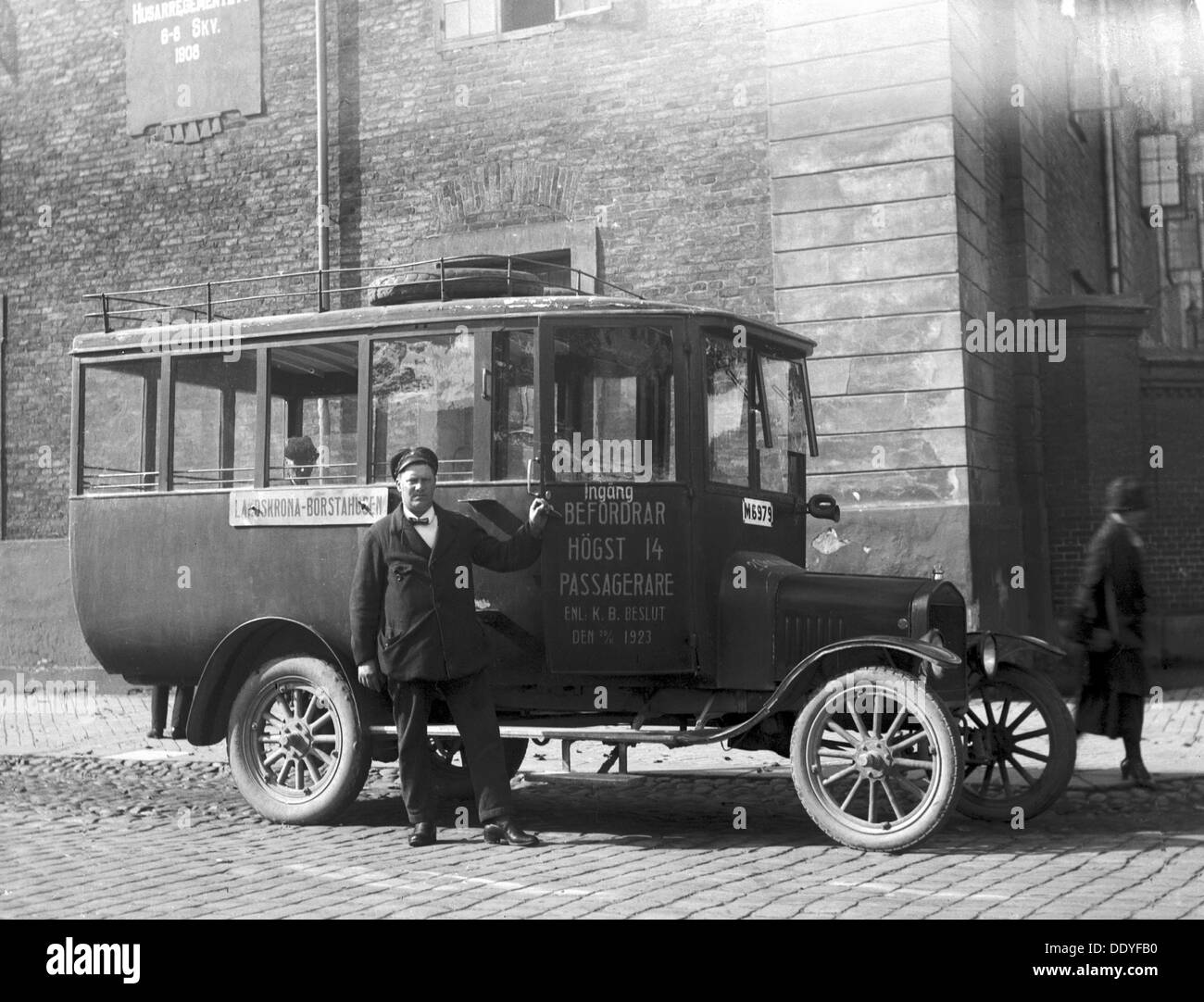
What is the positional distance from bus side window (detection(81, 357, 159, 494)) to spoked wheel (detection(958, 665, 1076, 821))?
4.50 meters

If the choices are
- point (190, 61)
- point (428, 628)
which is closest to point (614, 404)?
point (428, 628)

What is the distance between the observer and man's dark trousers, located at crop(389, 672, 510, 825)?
705cm

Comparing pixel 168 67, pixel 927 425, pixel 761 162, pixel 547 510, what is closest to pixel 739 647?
pixel 547 510

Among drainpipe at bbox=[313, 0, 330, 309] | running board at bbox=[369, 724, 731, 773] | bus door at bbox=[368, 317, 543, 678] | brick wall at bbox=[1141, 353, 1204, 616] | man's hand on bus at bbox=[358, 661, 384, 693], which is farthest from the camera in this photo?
drainpipe at bbox=[313, 0, 330, 309]

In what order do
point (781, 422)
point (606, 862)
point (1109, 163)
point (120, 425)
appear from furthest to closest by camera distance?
1. point (1109, 163)
2. point (120, 425)
3. point (781, 422)
4. point (606, 862)

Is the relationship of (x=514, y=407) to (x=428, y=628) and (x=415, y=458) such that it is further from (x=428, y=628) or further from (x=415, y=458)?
(x=428, y=628)

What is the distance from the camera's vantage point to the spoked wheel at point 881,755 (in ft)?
21.2

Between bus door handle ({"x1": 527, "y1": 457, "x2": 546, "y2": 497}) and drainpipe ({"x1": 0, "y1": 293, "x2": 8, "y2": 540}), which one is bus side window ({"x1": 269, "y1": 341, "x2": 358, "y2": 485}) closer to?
bus door handle ({"x1": 527, "y1": 457, "x2": 546, "y2": 497})

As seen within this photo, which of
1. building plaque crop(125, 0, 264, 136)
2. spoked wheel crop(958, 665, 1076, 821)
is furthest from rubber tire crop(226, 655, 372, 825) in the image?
building plaque crop(125, 0, 264, 136)

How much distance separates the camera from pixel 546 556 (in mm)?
7188

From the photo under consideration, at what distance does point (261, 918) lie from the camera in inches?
207

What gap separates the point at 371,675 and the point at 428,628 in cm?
36
